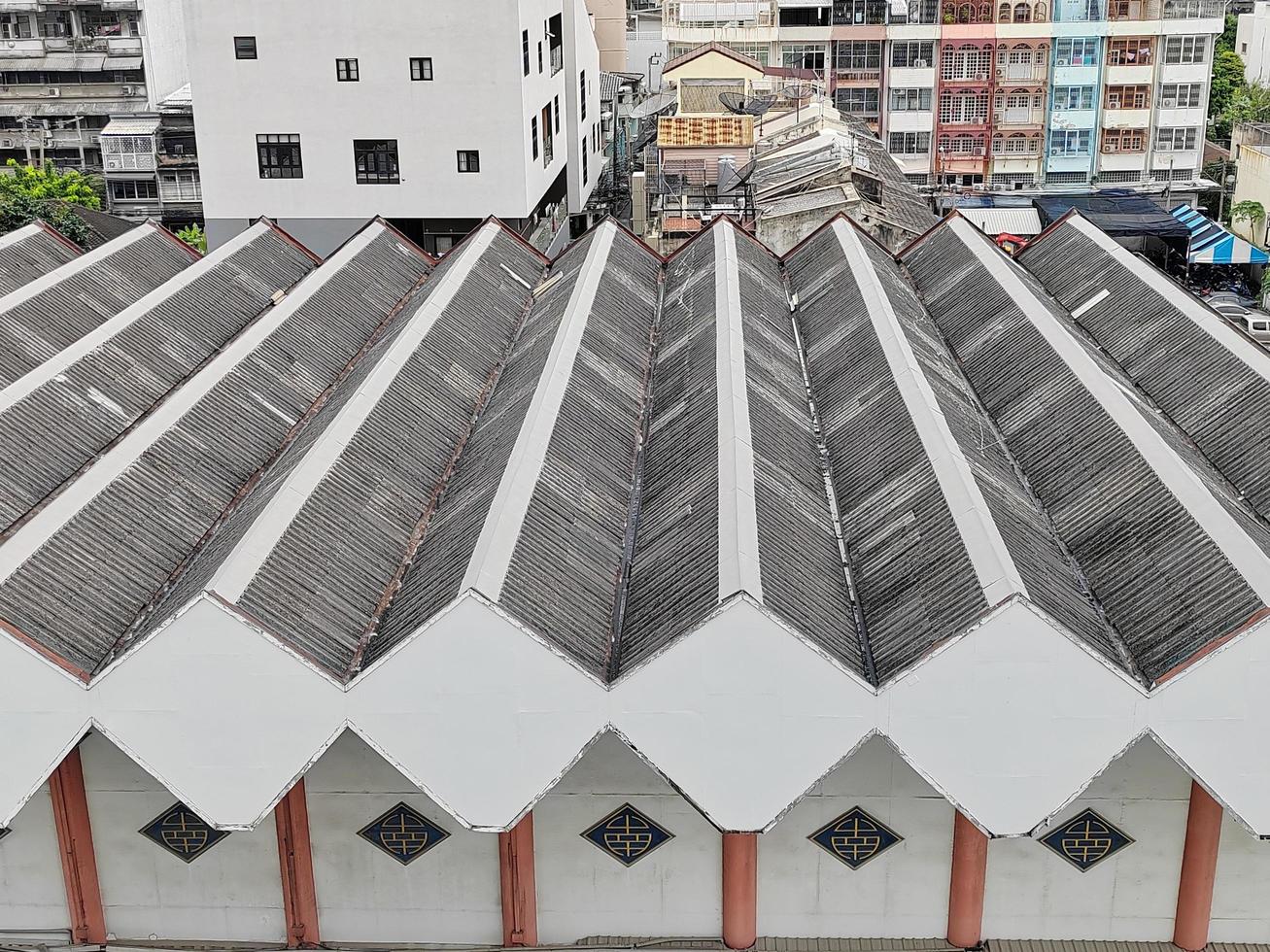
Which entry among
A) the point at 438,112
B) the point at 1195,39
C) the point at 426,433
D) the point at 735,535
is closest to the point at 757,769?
the point at 735,535

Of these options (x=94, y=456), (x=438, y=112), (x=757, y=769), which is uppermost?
(x=438, y=112)

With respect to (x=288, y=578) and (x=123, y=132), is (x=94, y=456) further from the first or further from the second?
(x=123, y=132)

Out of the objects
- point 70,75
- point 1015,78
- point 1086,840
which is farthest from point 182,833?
point 70,75

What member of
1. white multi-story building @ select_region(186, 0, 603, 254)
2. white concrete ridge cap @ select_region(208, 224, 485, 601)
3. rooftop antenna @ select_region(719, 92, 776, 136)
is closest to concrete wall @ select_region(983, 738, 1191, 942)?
white concrete ridge cap @ select_region(208, 224, 485, 601)

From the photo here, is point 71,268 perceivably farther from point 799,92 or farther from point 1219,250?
point 1219,250

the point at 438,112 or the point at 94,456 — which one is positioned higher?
the point at 438,112
